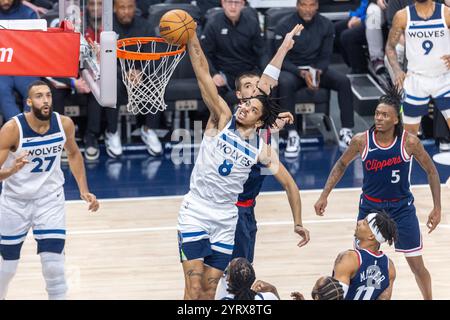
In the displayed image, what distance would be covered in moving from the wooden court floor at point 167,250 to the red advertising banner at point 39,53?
1.92 m

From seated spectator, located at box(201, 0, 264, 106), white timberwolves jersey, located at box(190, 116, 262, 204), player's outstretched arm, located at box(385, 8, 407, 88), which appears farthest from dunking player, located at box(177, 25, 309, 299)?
seated spectator, located at box(201, 0, 264, 106)

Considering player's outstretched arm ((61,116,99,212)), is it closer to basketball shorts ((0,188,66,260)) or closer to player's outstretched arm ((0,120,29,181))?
basketball shorts ((0,188,66,260))

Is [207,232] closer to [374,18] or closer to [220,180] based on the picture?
[220,180]

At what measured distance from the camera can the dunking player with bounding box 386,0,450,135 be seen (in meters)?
13.0

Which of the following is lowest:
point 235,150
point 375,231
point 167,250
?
point 167,250

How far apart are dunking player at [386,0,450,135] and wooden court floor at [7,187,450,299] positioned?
98 cm

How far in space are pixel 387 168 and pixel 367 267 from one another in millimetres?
1580

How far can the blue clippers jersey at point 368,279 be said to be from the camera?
26.0 ft

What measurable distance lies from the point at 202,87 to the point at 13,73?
1.63 metres

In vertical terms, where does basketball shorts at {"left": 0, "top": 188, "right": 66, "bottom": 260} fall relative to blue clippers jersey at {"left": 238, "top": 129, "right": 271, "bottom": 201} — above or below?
below

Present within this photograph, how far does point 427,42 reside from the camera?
43.1ft

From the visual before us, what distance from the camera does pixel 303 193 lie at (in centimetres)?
1287

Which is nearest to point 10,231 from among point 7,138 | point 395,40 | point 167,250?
point 7,138
